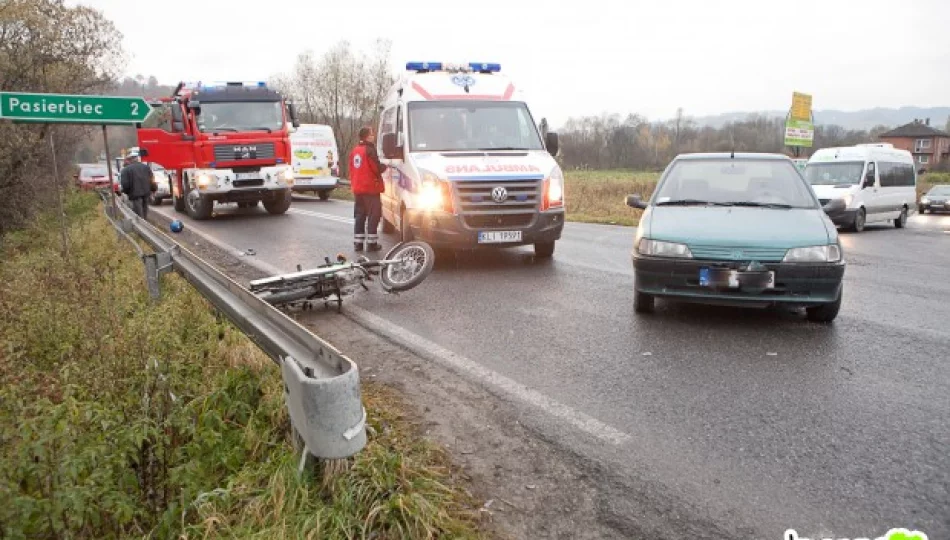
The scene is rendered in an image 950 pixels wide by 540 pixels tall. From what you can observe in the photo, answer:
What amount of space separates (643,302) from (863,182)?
53.9ft

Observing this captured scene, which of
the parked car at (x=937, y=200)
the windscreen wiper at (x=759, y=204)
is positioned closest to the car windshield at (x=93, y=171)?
the windscreen wiper at (x=759, y=204)

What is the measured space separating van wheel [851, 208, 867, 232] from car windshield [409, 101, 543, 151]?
1316 centimetres

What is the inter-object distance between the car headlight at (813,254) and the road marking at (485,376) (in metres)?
2.71

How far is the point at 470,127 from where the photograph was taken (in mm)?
9789

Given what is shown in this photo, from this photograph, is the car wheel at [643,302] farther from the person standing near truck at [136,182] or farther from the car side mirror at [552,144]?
the person standing near truck at [136,182]

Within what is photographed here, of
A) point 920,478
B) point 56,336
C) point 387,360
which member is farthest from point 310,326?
point 920,478

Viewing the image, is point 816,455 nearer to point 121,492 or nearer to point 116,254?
point 121,492

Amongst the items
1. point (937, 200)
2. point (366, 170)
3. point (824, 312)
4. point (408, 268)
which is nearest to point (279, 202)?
point (366, 170)

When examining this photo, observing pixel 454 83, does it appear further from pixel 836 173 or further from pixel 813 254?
pixel 836 173

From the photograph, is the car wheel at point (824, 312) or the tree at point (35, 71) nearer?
the car wheel at point (824, 312)

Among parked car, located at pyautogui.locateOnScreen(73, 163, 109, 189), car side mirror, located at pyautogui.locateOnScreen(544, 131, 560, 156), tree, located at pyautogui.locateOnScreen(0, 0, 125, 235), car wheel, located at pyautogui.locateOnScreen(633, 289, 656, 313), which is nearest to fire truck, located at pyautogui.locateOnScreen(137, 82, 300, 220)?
tree, located at pyautogui.locateOnScreen(0, 0, 125, 235)

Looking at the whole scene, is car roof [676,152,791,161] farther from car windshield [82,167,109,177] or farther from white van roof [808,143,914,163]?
car windshield [82,167,109,177]

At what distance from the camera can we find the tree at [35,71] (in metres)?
16.2

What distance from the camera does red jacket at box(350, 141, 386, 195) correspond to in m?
10.3
